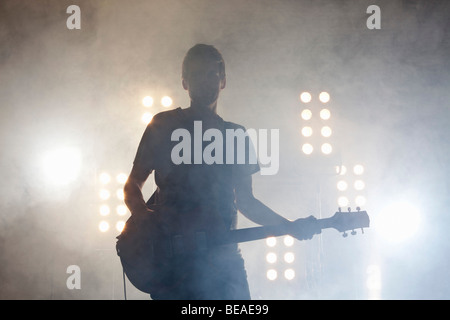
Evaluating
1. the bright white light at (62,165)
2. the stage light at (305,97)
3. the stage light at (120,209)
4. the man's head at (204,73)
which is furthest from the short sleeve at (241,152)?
the bright white light at (62,165)

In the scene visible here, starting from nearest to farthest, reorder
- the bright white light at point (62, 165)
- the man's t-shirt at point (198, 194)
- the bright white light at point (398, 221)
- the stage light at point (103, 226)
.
Answer: the man's t-shirt at point (198, 194), the stage light at point (103, 226), the bright white light at point (398, 221), the bright white light at point (62, 165)

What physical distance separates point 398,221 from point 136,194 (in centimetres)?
246

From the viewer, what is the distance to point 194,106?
1709 mm

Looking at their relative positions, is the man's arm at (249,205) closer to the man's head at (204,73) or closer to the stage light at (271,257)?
the man's head at (204,73)

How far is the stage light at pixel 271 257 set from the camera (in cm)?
279

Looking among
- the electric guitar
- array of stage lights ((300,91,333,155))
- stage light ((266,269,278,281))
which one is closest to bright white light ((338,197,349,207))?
array of stage lights ((300,91,333,155))

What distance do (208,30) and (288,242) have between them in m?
1.91

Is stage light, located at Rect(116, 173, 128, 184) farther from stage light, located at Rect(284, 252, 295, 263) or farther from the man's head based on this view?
the man's head

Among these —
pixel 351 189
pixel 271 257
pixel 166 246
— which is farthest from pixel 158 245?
pixel 351 189

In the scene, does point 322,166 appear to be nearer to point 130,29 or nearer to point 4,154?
point 130,29

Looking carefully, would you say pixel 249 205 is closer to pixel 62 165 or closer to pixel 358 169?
pixel 358 169

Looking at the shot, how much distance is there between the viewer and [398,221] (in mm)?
3238

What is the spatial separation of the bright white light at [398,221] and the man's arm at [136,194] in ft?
7.51

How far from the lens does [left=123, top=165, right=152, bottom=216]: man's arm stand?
5.17 ft
